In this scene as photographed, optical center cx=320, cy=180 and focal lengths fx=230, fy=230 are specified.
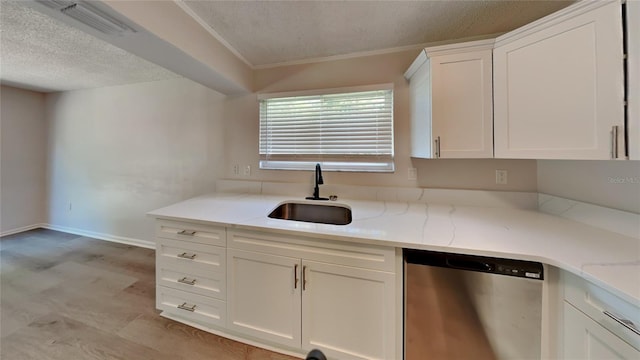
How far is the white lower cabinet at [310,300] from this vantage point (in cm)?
127

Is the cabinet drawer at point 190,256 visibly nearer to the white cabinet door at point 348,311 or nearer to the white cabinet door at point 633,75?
the white cabinet door at point 348,311

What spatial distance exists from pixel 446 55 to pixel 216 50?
176 centimetres

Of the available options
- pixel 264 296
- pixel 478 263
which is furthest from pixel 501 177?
pixel 264 296

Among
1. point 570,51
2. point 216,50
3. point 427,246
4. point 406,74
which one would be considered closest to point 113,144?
point 216,50

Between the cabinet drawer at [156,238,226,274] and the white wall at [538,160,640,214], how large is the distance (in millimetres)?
2251

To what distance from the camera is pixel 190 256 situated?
162 cm

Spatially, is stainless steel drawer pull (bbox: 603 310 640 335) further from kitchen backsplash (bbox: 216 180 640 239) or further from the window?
the window

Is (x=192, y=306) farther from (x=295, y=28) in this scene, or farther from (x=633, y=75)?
(x=633, y=75)

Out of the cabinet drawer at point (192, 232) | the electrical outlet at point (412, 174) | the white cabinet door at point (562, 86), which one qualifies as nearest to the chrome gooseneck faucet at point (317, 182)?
the electrical outlet at point (412, 174)

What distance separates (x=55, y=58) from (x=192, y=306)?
2.94 meters

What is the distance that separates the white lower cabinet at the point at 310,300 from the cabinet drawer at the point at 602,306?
0.72m

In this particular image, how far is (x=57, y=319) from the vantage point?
179 centimetres

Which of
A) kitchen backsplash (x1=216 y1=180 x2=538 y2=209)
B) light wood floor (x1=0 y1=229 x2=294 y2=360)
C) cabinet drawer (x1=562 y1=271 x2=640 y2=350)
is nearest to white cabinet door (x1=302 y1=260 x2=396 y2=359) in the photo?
light wood floor (x1=0 y1=229 x2=294 y2=360)

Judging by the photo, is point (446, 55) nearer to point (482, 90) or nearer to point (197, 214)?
point (482, 90)
